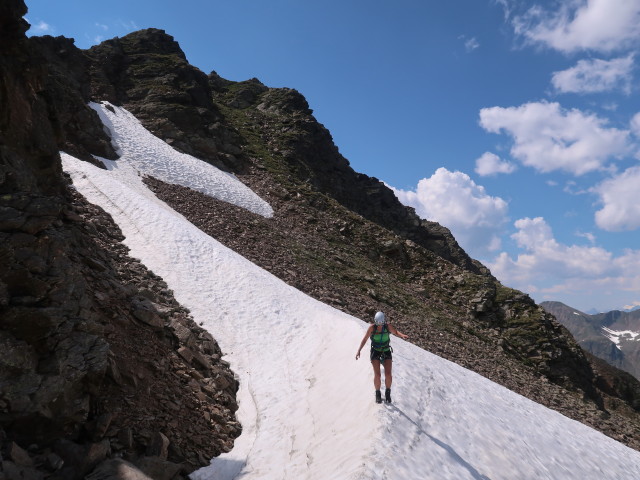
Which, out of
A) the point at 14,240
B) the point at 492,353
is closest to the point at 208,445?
the point at 14,240

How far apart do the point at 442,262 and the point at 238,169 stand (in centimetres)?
2802

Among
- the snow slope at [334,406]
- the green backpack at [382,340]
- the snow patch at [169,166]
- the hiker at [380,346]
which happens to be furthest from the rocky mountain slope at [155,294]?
the green backpack at [382,340]

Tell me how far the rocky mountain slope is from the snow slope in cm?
113

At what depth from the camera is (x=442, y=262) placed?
3991cm

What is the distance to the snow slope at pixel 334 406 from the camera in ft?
28.3

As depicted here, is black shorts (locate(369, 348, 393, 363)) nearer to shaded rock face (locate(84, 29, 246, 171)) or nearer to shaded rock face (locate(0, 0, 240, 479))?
shaded rock face (locate(0, 0, 240, 479))

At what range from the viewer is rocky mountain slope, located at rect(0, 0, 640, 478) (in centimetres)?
762

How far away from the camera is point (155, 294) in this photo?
1504 centimetres

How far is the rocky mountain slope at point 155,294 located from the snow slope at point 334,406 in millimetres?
1128

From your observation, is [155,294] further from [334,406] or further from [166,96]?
[166,96]

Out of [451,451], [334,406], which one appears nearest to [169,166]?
[334,406]

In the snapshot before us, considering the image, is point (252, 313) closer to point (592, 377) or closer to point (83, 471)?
point (83, 471)

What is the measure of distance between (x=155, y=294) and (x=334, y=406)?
8.37 meters

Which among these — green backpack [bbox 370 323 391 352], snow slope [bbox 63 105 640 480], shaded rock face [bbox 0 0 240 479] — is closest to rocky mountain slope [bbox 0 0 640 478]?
shaded rock face [bbox 0 0 240 479]
